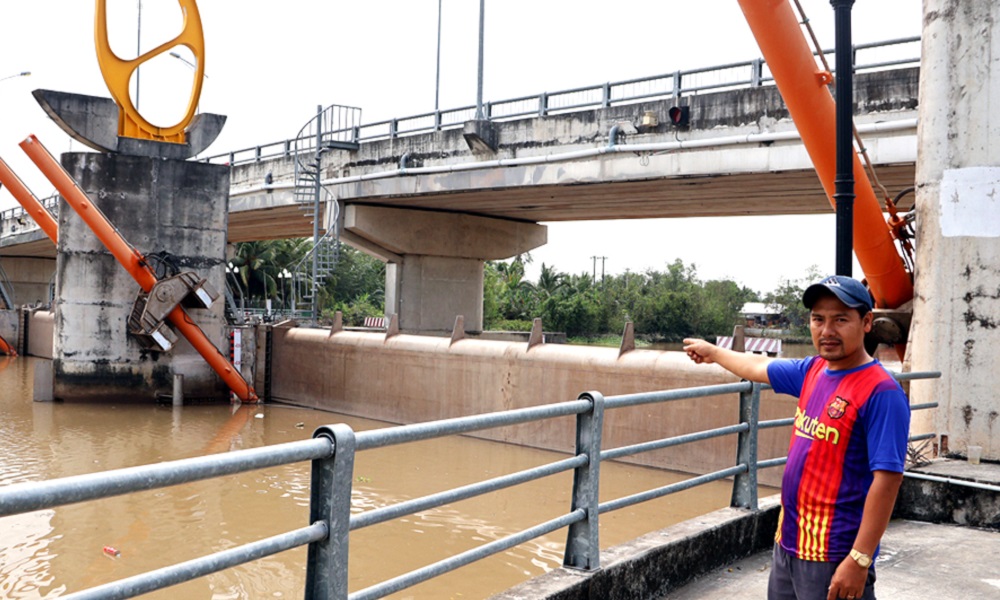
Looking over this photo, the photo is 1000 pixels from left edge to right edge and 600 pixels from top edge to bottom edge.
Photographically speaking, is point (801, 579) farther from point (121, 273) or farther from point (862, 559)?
point (121, 273)

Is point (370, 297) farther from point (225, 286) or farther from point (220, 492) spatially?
point (220, 492)

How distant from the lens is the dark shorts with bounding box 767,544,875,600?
290 cm

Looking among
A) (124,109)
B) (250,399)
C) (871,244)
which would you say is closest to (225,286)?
(250,399)

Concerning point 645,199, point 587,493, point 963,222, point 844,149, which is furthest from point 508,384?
point 587,493

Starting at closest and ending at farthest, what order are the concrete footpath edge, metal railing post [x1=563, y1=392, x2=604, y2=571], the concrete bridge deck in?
the concrete footpath edge → metal railing post [x1=563, y1=392, x2=604, y2=571] → the concrete bridge deck

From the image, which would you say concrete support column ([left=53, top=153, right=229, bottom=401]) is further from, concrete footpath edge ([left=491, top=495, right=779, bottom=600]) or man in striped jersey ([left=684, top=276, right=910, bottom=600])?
man in striped jersey ([left=684, top=276, right=910, bottom=600])

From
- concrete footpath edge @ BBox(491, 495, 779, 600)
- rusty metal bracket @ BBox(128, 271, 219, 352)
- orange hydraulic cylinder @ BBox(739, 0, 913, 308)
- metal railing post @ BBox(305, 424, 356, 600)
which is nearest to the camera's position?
metal railing post @ BBox(305, 424, 356, 600)

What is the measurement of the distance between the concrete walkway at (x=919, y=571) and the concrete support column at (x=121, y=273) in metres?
18.0

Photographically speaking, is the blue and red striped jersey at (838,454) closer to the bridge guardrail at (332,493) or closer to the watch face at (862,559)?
the watch face at (862,559)

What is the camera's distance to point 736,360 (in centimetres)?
360

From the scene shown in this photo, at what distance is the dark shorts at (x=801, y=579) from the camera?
290 cm

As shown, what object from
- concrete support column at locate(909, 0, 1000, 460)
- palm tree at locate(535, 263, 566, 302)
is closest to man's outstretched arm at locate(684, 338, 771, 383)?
concrete support column at locate(909, 0, 1000, 460)

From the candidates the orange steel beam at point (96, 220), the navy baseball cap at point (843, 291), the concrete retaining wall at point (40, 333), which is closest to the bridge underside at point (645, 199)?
the orange steel beam at point (96, 220)

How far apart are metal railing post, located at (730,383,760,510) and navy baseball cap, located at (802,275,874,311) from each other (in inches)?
103
